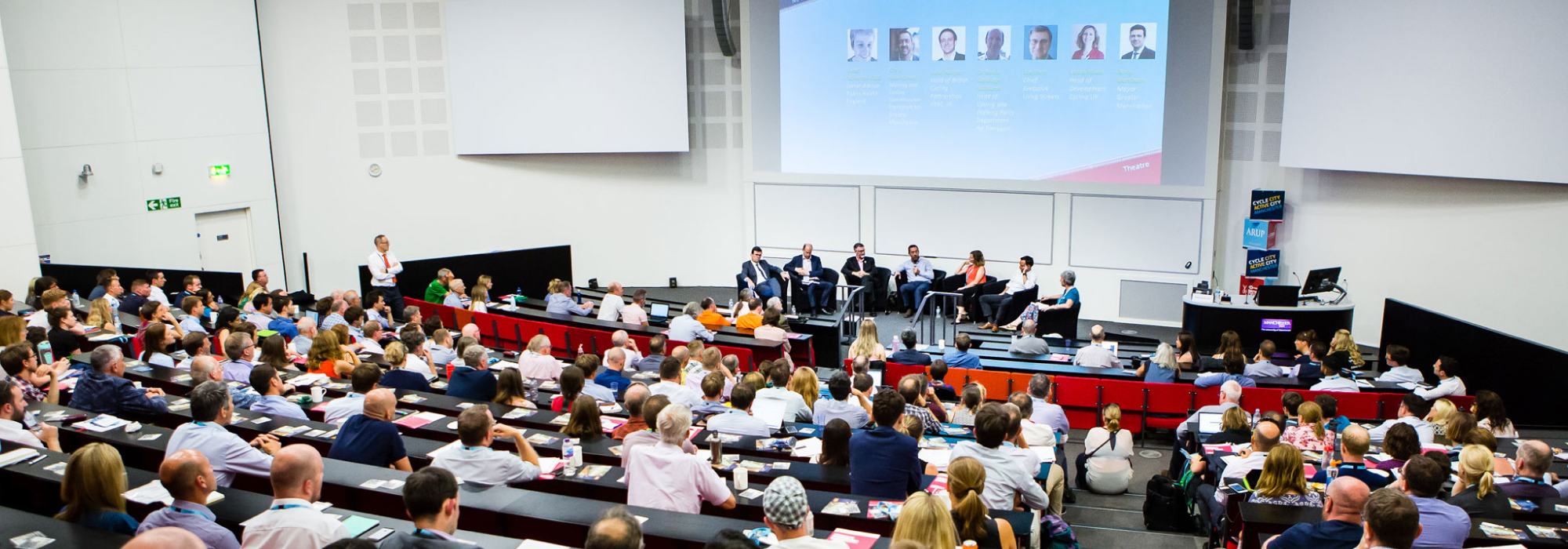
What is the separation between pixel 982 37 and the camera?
46.6 ft

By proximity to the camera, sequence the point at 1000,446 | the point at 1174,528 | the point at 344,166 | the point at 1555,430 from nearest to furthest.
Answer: the point at 1000,446
the point at 1174,528
the point at 1555,430
the point at 344,166

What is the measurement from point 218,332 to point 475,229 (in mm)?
7305

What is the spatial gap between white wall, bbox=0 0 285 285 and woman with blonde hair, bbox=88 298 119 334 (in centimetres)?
325

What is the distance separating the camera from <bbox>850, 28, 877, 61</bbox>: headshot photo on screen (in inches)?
587

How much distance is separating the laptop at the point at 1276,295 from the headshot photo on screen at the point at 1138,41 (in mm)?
3367

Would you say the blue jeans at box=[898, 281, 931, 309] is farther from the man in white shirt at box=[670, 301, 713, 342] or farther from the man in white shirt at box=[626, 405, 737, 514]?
the man in white shirt at box=[626, 405, 737, 514]

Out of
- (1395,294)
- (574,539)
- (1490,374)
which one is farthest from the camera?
(1395,294)

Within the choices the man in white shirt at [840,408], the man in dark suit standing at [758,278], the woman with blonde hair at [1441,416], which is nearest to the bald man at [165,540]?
the man in white shirt at [840,408]

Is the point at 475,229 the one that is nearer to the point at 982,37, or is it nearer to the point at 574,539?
the point at 982,37

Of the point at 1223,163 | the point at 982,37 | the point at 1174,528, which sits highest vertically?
the point at 982,37

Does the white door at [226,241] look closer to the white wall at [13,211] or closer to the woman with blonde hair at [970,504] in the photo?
the white wall at [13,211]

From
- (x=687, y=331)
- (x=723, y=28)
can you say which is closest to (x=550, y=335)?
(x=687, y=331)

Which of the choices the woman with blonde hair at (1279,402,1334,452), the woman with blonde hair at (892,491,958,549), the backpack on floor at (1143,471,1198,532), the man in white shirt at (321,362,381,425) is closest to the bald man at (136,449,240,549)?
the man in white shirt at (321,362,381,425)

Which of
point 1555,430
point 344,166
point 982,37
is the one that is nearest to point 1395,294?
point 1555,430
